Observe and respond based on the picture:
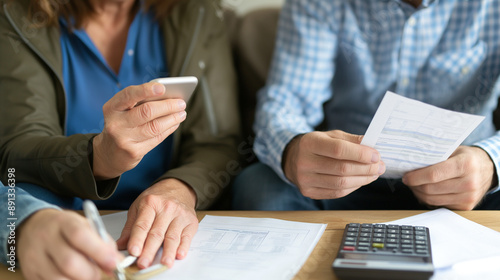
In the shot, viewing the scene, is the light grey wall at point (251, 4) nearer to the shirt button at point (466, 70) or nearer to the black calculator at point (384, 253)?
the shirt button at point (466, 70)

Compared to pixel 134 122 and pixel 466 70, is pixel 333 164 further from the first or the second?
pixel 466 70

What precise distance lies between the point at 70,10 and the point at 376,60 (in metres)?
0.80

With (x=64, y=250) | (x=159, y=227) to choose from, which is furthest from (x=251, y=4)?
(x=64, y=250)

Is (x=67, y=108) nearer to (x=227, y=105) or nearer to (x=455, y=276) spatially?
(x=227, y=105)

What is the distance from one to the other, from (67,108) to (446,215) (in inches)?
34.5

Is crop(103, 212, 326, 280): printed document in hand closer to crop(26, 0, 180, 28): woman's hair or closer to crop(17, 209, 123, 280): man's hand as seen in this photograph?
crop(17, 209, 123, 280): man's hand

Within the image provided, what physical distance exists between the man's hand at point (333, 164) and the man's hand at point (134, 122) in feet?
0.83

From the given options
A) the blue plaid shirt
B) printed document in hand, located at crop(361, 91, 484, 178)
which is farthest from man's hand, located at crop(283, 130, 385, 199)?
the blue plaid shirt

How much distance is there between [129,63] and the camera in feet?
3.76

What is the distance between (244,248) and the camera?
→ 695 millimetres

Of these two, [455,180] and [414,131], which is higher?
[414,131]

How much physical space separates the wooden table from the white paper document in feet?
0.10

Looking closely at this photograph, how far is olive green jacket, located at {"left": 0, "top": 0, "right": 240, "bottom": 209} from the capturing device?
90 centimetres

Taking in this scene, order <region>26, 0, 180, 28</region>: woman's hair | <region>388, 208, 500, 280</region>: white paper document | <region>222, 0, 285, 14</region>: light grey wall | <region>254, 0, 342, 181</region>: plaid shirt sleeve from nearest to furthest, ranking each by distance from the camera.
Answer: <region>388, 208, 500, 280</region>: white paper document < <region>26, 0, 180, 28</region>: woman's hair < <region>254, 0, 342, 181</region>: plaid shirt sleeve < <region>222, 0, 285, 14</region>: light grey wall
